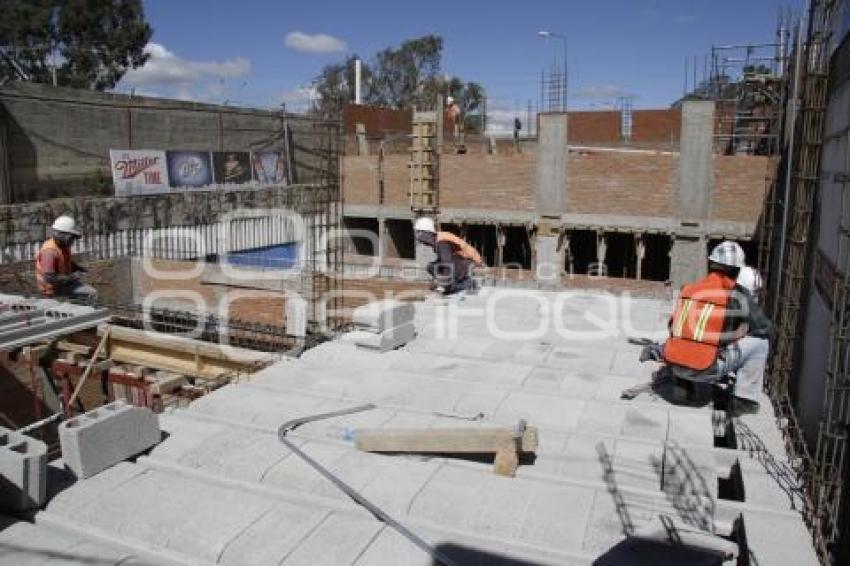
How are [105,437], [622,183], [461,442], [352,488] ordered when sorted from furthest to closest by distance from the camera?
[622,183], [461,442], [105,437], [352,488]

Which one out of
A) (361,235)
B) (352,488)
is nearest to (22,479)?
(352,488)

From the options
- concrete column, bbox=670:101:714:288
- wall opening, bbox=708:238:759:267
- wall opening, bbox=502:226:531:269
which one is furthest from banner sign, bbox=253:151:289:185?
wall opening, bbox=708:238:759:267

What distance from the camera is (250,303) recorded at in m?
14.1

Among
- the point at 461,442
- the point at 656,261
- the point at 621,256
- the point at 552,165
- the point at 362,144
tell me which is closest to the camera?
the point at 461,442

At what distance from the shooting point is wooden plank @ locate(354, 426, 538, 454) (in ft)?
16.4

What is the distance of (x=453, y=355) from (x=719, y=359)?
2.91m

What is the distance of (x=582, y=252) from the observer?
76.6 ft

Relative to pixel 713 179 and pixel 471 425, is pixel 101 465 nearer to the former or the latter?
pixel 471 425

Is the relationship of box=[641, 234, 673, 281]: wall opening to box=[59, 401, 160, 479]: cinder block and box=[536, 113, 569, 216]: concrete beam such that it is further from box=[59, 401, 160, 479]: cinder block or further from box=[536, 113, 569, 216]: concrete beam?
box=[59, 401, 160, 479]: cinder block

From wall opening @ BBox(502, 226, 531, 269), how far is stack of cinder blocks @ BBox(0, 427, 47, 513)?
788 inches

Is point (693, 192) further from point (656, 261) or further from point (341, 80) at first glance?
point (341, 80)

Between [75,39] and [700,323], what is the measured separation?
4494 cm

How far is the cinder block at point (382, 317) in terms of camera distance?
8008mm

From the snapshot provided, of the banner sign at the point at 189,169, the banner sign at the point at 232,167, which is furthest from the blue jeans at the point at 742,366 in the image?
the banner sign at the point at 232,167
